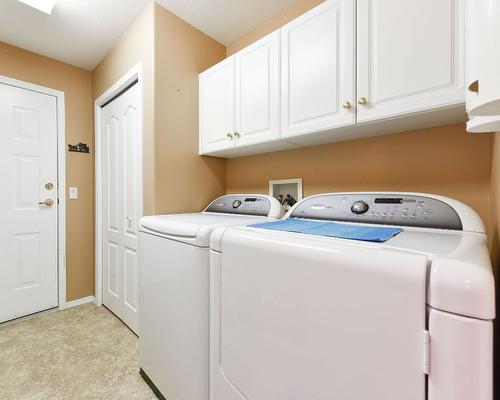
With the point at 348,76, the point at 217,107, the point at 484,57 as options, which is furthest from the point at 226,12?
the point at 484,57

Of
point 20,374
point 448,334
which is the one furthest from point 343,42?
point 20,374

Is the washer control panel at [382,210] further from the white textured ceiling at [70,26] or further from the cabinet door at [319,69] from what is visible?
the white textured ceiling at [70,26]

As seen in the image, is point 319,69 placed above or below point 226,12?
below

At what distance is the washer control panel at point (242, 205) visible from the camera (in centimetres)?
157

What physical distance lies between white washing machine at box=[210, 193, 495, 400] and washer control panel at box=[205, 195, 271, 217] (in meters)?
0.65

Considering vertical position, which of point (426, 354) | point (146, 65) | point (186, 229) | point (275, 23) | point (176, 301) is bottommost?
point (176, 301)

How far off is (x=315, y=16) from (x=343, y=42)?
0.24 m

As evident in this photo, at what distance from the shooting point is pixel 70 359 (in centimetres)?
170

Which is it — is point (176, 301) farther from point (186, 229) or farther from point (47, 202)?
point (47, 202)

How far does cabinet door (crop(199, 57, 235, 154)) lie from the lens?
169 centimetres

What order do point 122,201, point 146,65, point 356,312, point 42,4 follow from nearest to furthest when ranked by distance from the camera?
point 356,312 → point 42,4 → point 146,65 → point 122,201

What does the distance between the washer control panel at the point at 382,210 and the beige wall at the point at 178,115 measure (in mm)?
895

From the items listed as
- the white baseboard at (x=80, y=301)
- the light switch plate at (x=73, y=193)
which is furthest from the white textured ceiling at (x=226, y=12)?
the white baseboard at (x=80, y=301)

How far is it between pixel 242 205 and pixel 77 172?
1.90m
